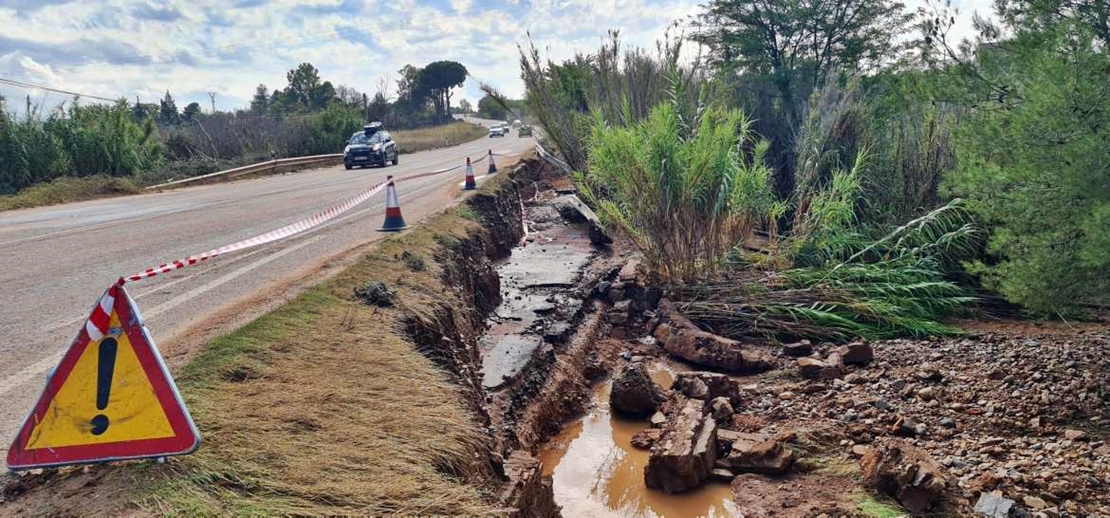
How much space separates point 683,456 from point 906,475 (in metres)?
1.33

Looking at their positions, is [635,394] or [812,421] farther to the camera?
[635,394]

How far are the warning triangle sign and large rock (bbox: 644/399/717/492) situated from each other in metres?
3.00

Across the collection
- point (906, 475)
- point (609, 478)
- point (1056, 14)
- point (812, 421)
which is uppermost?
point (1056, 14)

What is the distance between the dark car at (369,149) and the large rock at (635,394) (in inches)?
740

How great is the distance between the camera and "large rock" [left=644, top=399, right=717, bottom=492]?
14.8 ft

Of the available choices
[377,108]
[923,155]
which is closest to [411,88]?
[377,108]

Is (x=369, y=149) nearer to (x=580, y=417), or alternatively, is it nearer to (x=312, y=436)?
(x=580, y=417)

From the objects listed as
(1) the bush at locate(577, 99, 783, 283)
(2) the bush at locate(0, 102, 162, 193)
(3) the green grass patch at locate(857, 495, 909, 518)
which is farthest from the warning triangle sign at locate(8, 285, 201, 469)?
(2) the bush at locate(0, 102, 162, 193)

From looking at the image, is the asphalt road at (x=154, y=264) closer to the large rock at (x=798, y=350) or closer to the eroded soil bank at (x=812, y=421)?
the eroded soil bank at (x=812, y=421)

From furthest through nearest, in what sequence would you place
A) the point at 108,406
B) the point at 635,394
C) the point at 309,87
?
the point at 309,87
the point at 635,394
the point at 108,406

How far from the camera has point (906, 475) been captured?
4.01 metres

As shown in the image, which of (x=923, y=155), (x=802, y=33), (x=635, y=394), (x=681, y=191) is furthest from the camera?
(x=802, y=33)

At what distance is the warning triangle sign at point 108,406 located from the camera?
248 centimetres

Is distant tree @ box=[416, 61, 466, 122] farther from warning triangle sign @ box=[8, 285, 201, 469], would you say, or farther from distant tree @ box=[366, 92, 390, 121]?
warning triangle sign @ box=[8, 285, 201, 469]
